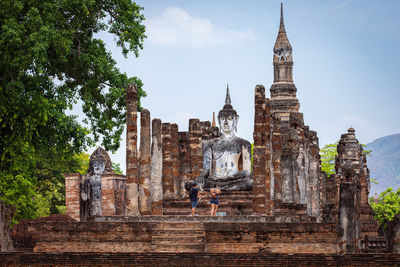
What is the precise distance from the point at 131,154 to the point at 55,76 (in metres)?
5.53

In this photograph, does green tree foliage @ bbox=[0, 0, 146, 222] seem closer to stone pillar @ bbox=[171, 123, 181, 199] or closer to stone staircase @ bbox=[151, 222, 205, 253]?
stone pillar @ bbox=[171, 123, 181, 199]

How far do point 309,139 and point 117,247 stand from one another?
17.2m

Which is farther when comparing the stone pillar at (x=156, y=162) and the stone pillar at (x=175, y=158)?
the stone pillar at (x=175, y=158)

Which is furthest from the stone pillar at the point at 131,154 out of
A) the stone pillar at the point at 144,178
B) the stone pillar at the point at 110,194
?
the stone pillar at the point at 110,194

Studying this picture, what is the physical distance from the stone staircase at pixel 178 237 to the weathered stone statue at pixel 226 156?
26.6 feet

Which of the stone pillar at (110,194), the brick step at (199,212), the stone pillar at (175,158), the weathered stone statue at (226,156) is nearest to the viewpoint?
the brick step at (199,212)

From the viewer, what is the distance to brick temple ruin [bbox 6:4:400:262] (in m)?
15.8

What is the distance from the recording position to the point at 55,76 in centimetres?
2341

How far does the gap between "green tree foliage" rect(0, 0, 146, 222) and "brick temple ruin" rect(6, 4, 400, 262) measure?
1840 millimetres

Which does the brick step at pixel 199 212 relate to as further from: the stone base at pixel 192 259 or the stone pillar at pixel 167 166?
the stone base at pixel 192 259

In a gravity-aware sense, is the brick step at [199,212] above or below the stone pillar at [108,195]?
below

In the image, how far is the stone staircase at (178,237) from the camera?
15695 millimetres

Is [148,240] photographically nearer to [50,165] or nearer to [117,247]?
[117,247]

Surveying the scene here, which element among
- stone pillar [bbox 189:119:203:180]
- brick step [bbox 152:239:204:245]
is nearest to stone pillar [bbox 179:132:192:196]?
stone pillar [bbox 189:119:203:180]
